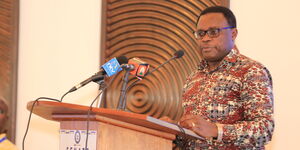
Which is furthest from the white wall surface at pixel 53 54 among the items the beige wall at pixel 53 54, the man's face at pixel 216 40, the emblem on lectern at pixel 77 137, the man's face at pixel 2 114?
the emblem on lectern at pixel 77 137

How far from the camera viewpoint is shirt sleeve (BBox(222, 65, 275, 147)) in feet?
7.29

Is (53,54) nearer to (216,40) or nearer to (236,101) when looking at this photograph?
(216,40)

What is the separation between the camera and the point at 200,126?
2135 millimetres

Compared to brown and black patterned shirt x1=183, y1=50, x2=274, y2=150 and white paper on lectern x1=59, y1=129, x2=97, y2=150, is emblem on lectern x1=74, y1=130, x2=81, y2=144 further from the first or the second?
brown and black patterned shirt x1=183, y1=50, x2=274, y2=150

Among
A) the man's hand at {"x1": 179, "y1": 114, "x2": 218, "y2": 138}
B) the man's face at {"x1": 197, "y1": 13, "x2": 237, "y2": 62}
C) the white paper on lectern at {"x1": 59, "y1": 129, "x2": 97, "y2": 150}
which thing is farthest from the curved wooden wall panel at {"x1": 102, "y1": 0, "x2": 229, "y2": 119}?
the white paper on lectern at {"x1": 59, "y1": 129, "x2": 97, "y2": 150}

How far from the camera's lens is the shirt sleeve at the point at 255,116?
222cm

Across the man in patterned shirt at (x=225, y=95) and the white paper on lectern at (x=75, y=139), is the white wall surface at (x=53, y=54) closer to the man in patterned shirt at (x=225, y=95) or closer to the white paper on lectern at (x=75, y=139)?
the man in patterned shirt at (x=225, y=95)

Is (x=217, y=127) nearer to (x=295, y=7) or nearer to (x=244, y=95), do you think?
(x=244, y=95)

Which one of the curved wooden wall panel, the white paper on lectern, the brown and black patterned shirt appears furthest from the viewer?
the curved wooden wall panel

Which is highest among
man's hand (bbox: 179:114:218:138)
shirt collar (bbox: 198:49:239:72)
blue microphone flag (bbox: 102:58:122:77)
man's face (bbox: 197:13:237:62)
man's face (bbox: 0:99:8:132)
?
man's face (bbox: 197:13:237:62)

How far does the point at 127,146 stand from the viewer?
1990 millimetres

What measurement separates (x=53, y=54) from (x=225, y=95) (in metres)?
2.73

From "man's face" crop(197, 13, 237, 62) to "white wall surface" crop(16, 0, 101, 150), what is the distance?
2.08 meters

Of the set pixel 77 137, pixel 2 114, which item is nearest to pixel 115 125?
pixel 77 137
